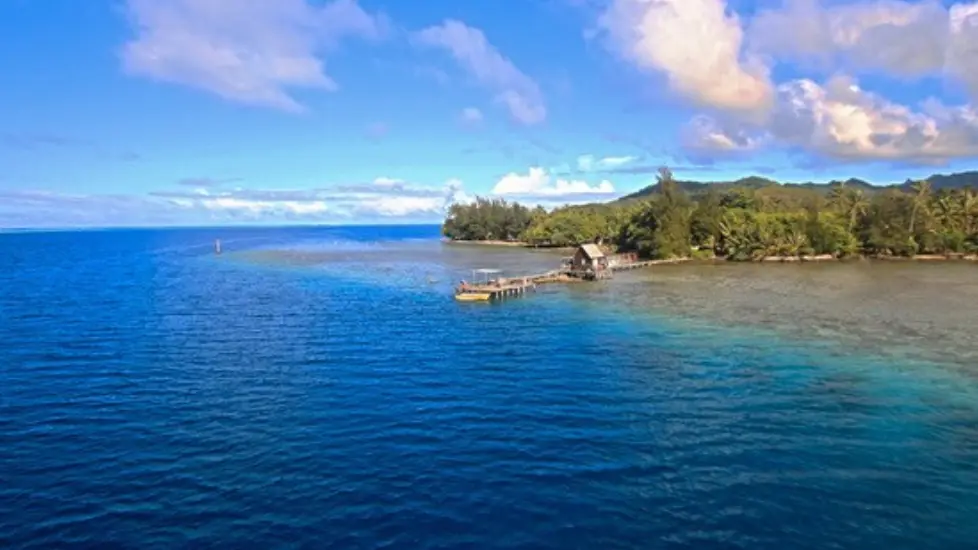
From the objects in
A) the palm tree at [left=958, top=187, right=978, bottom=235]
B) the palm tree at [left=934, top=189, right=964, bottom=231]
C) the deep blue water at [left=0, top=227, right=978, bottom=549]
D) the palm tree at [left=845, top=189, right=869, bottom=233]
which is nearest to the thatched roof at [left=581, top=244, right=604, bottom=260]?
the deep blue water at [left=0, top=227, right=978, bottom=549]

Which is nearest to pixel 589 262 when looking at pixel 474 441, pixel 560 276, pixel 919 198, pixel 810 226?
pixel 560 276

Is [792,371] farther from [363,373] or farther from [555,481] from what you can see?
[363,373]

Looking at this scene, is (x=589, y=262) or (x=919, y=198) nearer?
(x=589, y=262)

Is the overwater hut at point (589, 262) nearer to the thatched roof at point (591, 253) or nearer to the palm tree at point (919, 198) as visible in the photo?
the thatched roof at point (591, 253)

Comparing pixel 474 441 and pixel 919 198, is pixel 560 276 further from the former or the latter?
pixel 919 198

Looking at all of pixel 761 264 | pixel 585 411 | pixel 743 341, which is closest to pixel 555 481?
pixel 585 411

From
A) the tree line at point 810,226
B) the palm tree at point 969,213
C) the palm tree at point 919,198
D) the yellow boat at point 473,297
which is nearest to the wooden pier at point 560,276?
the yellow boat at point 473,297
